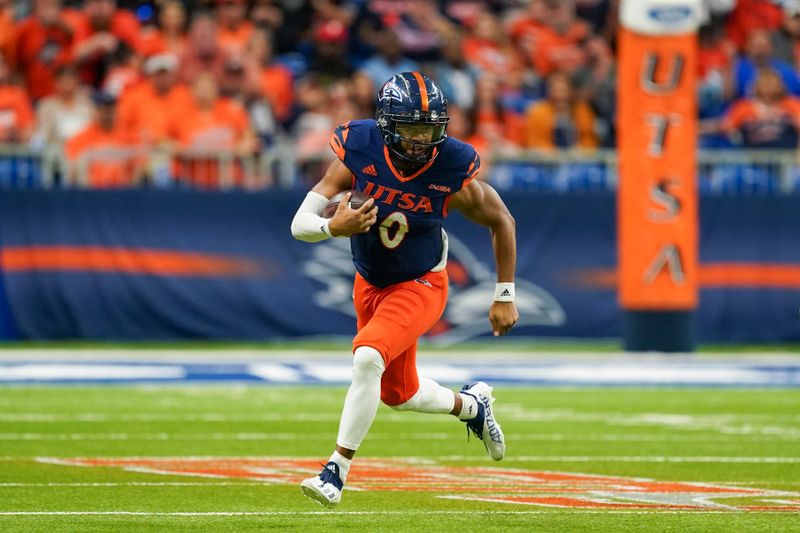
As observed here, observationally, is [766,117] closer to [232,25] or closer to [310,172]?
[310,172]

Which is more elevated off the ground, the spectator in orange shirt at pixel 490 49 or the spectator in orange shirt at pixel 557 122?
the spectator in orange shirt at pixel 490 49

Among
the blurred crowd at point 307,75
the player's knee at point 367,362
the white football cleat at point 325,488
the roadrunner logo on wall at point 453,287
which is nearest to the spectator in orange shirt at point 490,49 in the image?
the blurred crowd at point 307,75

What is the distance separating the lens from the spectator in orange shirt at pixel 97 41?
54.4 ft

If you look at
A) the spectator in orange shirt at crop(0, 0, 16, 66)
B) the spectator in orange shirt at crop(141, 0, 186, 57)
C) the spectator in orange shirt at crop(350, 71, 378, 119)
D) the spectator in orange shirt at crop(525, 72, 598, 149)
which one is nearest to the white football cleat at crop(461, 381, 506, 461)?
the spectator in orange shirt at crop(350, 71, 378, 119)

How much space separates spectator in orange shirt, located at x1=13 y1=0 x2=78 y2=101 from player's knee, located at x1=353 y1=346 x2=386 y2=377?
10678mm

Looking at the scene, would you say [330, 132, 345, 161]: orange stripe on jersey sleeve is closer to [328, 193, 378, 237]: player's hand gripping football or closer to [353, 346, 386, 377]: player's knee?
[328, 193, 378, 237]: player's hand gripping football

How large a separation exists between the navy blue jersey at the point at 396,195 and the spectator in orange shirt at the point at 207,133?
27.8 feet

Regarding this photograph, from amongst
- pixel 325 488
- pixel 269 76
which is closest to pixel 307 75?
pixel 269 76

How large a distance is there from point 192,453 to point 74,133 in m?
7.18

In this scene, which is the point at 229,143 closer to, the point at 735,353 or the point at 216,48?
the point at 216,48

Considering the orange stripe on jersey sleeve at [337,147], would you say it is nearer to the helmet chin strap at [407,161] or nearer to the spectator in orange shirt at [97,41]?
the helmet chin strap at [407,161]

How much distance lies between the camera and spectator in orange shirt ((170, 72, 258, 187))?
15570mm

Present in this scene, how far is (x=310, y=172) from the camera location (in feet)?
51.4

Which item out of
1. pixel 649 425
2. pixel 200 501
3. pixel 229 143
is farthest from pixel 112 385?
pixel 200 501
